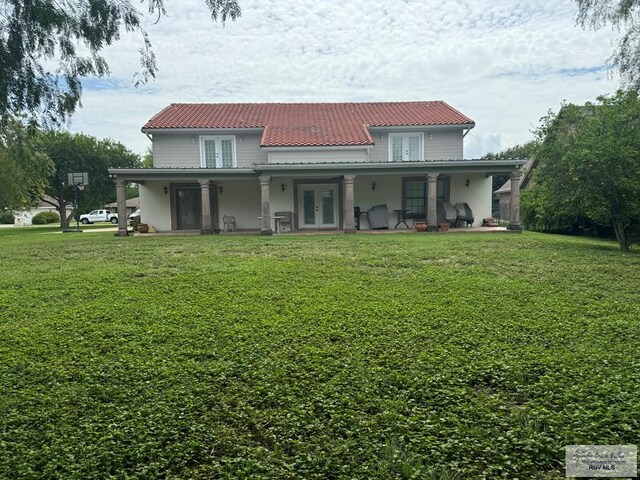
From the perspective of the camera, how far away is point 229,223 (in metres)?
18.2

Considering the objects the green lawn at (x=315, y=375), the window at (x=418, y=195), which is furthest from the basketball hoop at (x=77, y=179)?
the green lawn at (x=315, y=375)

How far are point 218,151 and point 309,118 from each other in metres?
4.92

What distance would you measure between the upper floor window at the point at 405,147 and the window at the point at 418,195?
146 centimetres

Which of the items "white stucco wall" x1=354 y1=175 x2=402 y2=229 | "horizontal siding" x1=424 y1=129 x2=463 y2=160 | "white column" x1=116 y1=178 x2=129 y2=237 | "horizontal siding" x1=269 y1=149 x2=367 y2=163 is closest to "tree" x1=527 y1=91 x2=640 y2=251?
"white stucco wall" x1=354 y1=175 x2=402 y2=229

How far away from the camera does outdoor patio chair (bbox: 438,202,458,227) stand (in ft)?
58.1

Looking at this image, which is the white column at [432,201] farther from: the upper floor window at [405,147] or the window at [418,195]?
the upper floor window at [405,147]

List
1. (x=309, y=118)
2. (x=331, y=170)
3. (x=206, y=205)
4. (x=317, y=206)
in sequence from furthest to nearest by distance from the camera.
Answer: (x=309, y=118), (x=317, y=206), (x=206, y=205), (x=331, y=170)

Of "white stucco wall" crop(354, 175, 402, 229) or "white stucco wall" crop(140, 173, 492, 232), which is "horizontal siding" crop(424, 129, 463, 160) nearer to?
"white stucco wall" crop(140, 173, 492, 232)

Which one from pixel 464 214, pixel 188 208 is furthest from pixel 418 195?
pixel 188 208

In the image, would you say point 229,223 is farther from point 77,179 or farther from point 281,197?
point 77,179

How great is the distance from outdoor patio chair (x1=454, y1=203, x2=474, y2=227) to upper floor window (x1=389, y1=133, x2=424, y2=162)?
2.88 meters

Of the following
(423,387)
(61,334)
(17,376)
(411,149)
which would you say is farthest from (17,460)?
(411,149)

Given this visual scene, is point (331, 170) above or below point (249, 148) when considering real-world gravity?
below

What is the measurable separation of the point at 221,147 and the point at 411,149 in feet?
28.5
